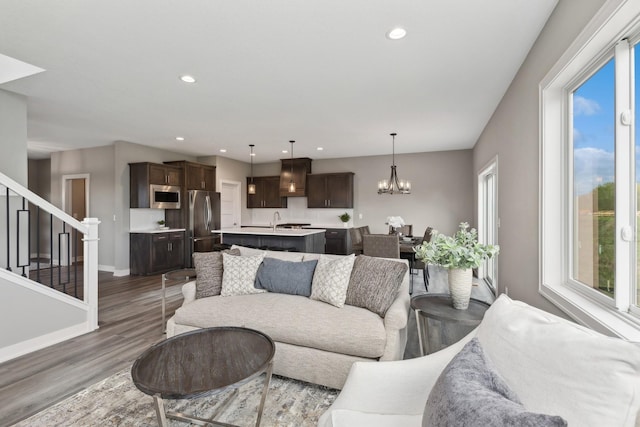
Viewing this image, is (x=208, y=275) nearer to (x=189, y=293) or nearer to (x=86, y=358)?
(x=189, y=293)

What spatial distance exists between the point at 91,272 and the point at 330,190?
520cm

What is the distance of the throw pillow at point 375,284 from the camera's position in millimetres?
2379

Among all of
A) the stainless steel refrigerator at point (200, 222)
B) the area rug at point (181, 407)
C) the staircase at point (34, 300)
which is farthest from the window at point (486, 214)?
the staircase at point (34, 300)

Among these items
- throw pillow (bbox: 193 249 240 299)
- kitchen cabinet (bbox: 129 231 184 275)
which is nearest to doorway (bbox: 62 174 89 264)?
kitchen cabinet (bbox: 129 231 184 275)

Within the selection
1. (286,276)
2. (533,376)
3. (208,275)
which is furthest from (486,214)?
(533,376)

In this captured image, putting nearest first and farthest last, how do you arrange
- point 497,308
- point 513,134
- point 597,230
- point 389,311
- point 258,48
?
1. point 497,308
2. point 597,230
3. point 389,311
4. point 258,48
5. point 513,134

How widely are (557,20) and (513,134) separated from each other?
1.22 m

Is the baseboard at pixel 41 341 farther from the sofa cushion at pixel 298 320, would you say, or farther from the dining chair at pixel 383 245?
the dining chair at pixel 383 245

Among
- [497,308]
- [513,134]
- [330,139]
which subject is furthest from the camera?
[330,139]

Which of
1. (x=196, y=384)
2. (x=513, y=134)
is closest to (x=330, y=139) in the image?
(x=513, y=134)

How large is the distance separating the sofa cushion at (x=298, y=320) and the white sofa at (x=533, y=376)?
2.27 ft

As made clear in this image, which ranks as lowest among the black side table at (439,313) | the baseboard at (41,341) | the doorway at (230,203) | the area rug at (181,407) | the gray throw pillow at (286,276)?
the area rug at (181,407)

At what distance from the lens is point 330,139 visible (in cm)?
582

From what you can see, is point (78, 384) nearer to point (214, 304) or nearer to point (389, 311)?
point (214, 304)
